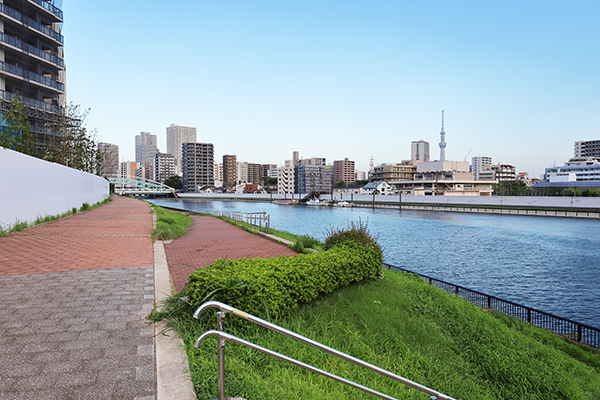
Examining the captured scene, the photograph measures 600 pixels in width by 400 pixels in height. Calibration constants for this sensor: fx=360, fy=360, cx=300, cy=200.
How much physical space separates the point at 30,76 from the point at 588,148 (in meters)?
209

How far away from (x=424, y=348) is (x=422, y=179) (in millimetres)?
118426

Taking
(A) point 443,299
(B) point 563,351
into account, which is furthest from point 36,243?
(B) point 563,351

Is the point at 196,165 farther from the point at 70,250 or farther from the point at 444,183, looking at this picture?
the point at 70,250

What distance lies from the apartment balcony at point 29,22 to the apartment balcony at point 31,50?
6.78 feet

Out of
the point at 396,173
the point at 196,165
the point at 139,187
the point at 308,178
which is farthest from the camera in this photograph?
the point at 196,165

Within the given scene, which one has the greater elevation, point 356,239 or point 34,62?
point 34,62

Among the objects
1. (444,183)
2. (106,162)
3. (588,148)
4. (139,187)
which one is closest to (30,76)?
(106,162)

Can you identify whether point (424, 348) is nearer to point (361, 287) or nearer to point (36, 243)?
point (361, 287)

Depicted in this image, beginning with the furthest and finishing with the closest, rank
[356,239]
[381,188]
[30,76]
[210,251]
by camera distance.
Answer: [381,188]
[30,76]
[210,251]
[356,239]

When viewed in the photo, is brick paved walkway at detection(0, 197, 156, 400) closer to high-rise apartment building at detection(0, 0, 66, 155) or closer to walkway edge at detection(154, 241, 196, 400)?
walkway edge at detection(154, 241, 196, 400)

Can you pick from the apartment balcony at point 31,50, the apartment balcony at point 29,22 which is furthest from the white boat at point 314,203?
the apartment balcony at point 29,22

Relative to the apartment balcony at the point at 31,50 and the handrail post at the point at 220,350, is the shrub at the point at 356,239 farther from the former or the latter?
the apartment balcony at the point at 31,50

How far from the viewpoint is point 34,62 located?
135ft

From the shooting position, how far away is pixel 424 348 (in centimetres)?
603
